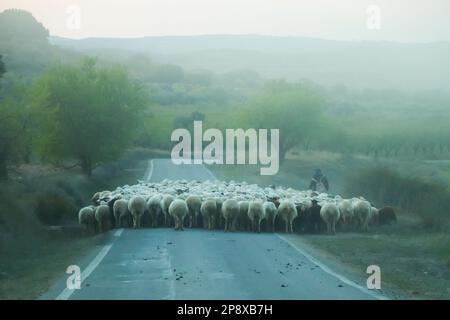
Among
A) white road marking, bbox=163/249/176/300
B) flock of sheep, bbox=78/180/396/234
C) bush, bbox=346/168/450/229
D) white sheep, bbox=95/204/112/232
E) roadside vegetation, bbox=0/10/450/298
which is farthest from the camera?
bush, bbox=346/168/450/229

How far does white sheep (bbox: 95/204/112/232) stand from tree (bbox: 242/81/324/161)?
118ft

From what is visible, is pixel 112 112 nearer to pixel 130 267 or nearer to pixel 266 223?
pixel 266 223

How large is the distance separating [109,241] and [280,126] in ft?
131

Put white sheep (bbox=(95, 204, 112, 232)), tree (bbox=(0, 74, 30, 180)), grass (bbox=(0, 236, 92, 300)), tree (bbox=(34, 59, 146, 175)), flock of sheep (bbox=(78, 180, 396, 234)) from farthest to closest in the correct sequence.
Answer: tree (bbox=(34, 59, 146, 175))
tree (bbox=(0, 74, 30, 180))
white sheep (bbox=(95, 204, 112, 232))
flock of sheep (bbox=(78, 180, 396, 234))
grass (bbox=(0, 236, 92, 300))

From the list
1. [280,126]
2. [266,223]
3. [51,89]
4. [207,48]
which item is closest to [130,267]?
[266,223]

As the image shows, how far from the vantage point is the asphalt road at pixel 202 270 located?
496 inches

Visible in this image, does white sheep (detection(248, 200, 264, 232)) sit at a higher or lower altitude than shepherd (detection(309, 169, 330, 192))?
higher

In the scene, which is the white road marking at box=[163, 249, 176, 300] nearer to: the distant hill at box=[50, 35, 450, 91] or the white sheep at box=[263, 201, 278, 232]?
the white sheep at box=[263, 201, 278, 232]

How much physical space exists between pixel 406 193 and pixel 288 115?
2910 centimetres

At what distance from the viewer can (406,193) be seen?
3108 cm

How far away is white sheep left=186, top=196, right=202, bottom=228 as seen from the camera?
23.6 m

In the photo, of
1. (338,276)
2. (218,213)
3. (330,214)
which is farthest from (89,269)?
(330,214)

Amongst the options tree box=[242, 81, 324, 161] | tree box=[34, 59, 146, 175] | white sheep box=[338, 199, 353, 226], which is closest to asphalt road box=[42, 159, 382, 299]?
white sheep box=[338, 199, 353, 226]

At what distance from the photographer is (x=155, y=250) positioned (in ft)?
59.4
